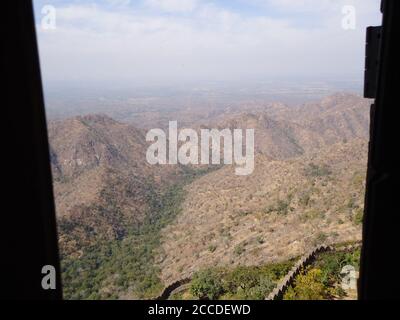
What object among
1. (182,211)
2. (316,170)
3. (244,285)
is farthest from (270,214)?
(244,285)

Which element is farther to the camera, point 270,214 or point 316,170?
point 316,170

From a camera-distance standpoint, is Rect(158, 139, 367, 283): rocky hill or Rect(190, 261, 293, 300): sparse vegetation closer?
Rect(190, 261, 293, 300): sparse vegetation

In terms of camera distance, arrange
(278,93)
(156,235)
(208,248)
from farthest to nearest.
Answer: (278,93), (156,235), (208,248)

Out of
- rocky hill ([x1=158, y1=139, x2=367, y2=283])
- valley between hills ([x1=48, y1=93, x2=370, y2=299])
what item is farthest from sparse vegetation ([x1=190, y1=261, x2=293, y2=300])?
rocky hill ([x1=158, y1=139, x2=367, y2=283])

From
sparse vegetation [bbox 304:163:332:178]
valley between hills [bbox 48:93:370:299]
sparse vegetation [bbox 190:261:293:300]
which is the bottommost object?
valley between hills [bbox 48:93:370:299]

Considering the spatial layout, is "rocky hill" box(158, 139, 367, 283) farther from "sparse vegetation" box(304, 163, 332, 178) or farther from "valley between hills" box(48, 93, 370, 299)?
"valley between hills" box(48, 93, 370, 299)

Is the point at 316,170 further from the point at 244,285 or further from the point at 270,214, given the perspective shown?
the point at 244,285

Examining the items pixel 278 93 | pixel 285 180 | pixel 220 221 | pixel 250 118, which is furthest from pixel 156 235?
pixel 278 93

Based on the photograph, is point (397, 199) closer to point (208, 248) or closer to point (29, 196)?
point (29, 196)

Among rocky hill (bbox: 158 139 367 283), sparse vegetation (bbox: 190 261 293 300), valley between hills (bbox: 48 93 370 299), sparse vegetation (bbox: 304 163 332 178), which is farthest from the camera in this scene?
sparse vegetation (bbox: 304 163 332 178)
